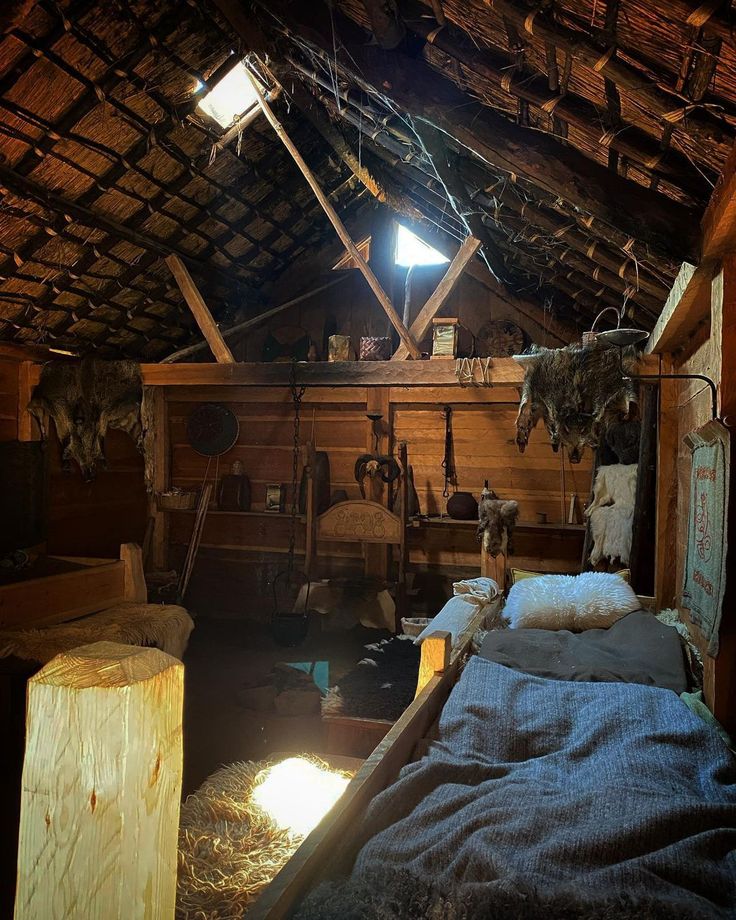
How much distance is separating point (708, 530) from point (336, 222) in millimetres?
3582

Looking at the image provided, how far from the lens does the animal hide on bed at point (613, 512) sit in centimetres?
495

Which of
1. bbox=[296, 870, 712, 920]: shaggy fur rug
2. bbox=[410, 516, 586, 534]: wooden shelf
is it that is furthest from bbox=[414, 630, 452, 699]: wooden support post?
bbox=[410, 516, 586, 534]: wooden shelf

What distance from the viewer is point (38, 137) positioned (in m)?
4.02

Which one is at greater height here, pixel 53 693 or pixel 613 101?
pixel 613 101

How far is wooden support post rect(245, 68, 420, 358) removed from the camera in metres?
4.41

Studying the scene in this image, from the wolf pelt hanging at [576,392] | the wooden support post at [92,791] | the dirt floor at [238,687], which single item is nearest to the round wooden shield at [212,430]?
the dirt floor at [238,687]

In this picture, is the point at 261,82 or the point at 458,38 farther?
the point at 261,82

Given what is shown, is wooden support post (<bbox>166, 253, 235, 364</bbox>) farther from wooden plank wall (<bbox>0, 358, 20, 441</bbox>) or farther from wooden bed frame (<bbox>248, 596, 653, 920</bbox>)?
wooden bed frame (<bbox>248, 596, 653, 920</bbox>)

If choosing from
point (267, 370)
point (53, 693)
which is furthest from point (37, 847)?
point (267, 370)

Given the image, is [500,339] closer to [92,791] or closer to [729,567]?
[729,567]

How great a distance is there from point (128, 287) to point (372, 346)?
7.71 ft

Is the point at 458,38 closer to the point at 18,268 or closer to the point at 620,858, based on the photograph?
the point at 620,858

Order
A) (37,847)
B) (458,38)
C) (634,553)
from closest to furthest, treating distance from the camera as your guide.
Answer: (37,847) < (458,38) < (634,553)

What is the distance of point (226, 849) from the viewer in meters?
2.43
